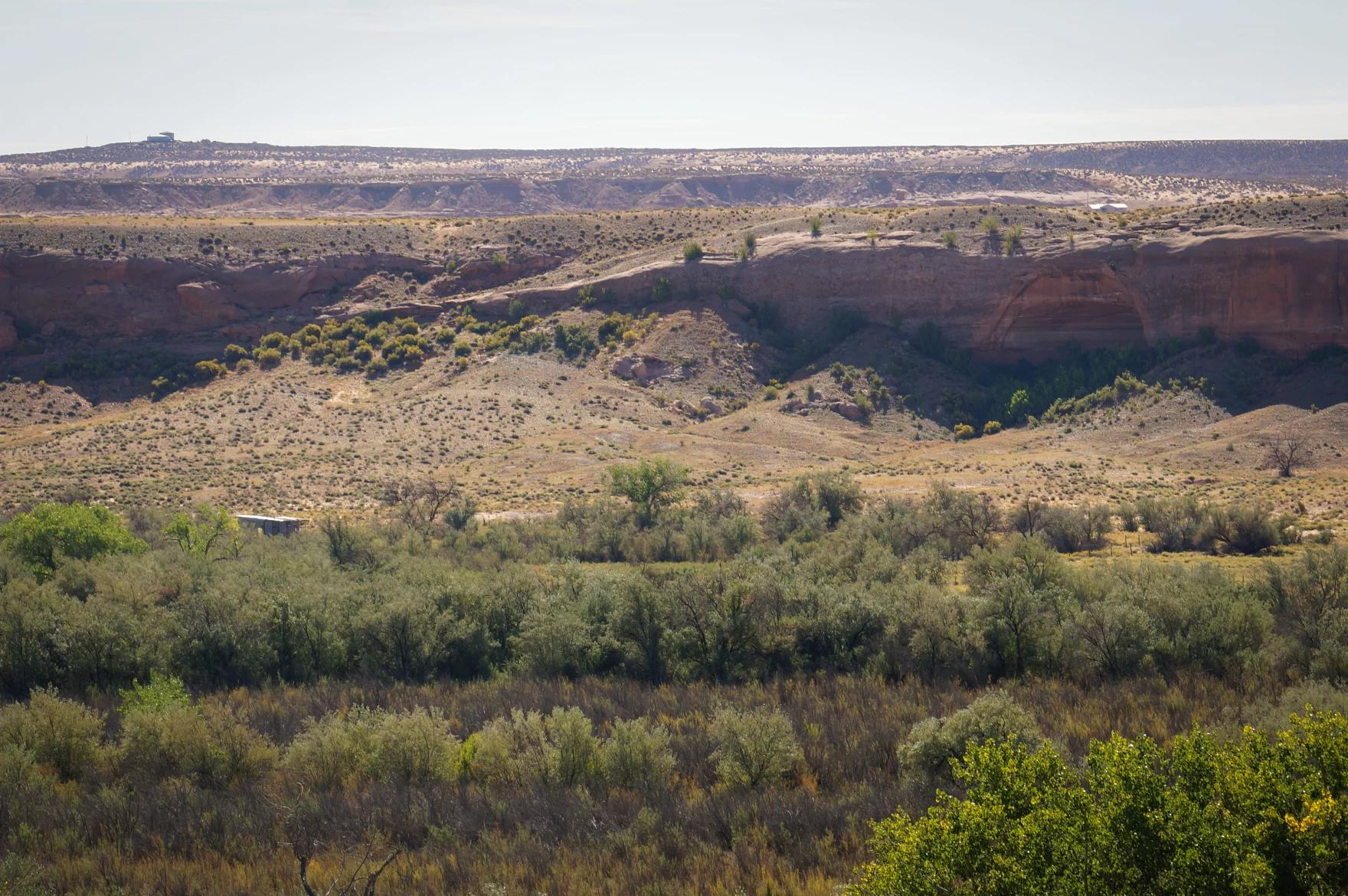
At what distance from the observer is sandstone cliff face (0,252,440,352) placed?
202 ft

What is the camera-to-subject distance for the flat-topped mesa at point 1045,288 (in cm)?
4819

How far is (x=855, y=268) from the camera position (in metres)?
58.8

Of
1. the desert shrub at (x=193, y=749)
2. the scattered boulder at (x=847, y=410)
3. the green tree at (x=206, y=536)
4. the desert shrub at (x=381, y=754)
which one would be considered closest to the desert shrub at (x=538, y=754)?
the desert shrub at (x=381, y=754)

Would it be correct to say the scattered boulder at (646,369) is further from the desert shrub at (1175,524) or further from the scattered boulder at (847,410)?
the desert shrub at (1175,524)

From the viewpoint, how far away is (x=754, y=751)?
17031 mm

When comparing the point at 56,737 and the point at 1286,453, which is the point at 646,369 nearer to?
the point at 1286,453

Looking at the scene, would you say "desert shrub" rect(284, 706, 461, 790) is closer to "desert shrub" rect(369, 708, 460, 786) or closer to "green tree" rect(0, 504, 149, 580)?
"desert shrub" rect(369, 708, 460, 786)

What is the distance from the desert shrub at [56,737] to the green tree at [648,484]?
73.7ft

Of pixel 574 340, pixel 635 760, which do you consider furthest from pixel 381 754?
pixel 574 340

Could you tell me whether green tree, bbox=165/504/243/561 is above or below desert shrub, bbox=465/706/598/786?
below

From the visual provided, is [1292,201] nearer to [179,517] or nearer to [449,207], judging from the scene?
[179,517]

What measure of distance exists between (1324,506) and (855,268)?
90.0ft

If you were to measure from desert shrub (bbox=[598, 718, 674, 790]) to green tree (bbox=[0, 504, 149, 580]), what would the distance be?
20.6 m

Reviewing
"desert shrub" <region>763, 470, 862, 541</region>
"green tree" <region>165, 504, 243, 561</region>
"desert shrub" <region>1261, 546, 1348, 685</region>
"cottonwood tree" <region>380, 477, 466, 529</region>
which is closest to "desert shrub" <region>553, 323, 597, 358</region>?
"cottonwood tree" <region>380, 477, 466, 529</region>
